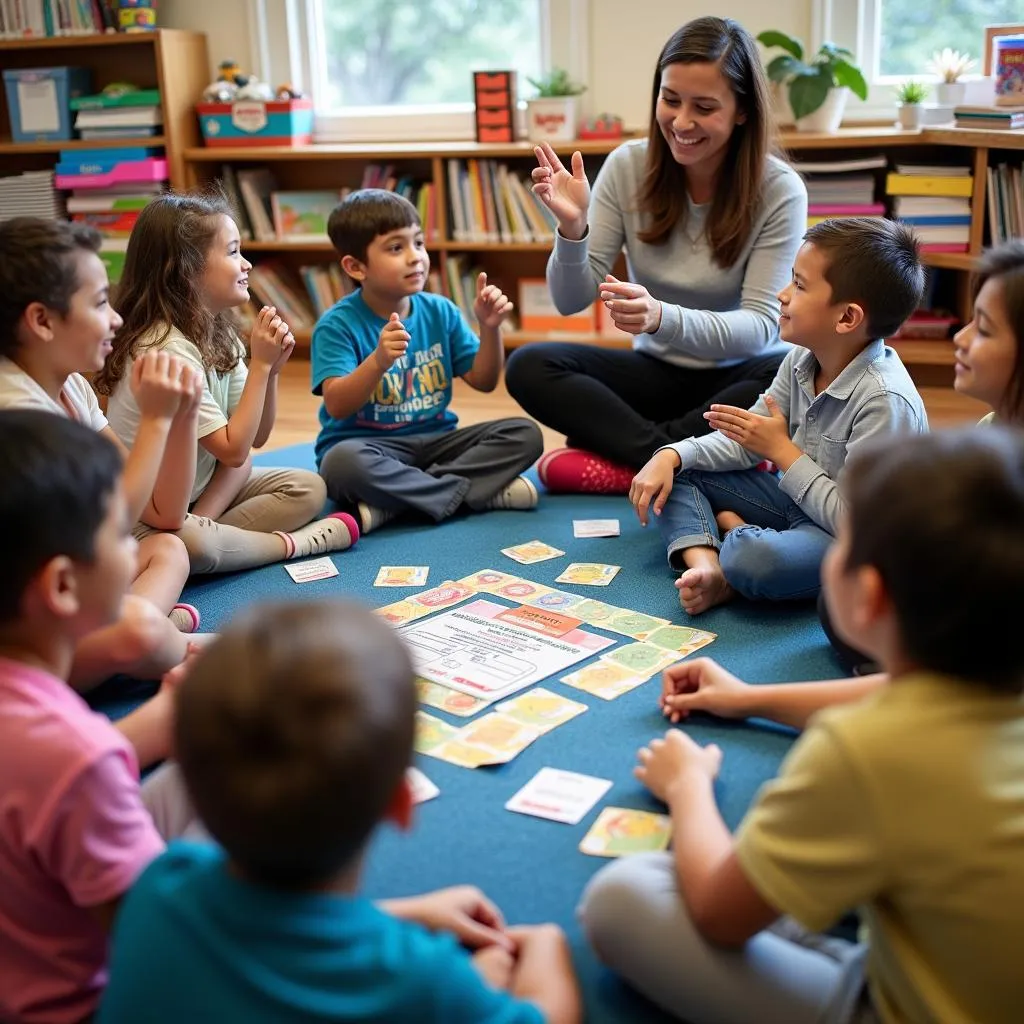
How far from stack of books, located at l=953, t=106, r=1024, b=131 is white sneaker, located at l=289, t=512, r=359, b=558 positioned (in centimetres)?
223

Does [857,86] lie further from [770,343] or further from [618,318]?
[618,318]

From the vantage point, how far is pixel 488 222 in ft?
13.6

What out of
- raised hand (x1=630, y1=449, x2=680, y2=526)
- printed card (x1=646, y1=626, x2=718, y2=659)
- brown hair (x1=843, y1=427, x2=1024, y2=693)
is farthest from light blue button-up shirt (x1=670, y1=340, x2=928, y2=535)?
brown hair (x1=843, y1=427, x2=1024, y2=693)

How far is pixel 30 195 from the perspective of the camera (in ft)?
14.4

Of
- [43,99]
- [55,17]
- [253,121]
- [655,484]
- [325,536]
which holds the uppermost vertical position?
[55,17]

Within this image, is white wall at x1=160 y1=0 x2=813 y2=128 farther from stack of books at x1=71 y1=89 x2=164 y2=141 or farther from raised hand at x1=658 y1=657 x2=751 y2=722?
raised hand at x1=658 y1=657 x2=751 y2=722

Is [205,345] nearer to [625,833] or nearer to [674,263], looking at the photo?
[674,263]

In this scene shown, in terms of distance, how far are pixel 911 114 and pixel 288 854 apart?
3.47m

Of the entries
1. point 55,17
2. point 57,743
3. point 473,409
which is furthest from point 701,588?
point 55,17

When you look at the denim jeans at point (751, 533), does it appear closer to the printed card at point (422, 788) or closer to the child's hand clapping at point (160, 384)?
the printed card at point (422, 788)

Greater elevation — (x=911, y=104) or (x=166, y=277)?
(x=911, y=104)

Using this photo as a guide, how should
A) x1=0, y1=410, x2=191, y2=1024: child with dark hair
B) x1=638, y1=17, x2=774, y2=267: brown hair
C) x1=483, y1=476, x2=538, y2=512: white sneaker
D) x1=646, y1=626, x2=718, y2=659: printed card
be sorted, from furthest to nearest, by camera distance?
x1=483, y1=476, x2=538, y2=512: white sneaker, x1=638, y1=17, x2=774, y2=267: brown hair, x1=646, y1=626, x2=718, y2=659: printed card, x1=0, y1=410, x2=191, y2=1024: child with dark hair

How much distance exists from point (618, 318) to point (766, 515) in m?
0.51

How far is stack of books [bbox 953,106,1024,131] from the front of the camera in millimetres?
3377
